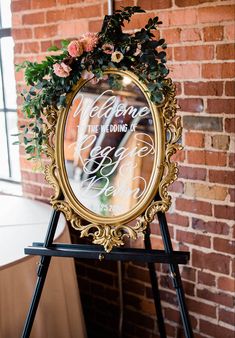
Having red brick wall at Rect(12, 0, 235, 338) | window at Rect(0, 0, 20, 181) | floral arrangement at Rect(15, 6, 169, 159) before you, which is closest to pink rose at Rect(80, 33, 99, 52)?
floral arrangement at Rect(15, 6, 169, 159)

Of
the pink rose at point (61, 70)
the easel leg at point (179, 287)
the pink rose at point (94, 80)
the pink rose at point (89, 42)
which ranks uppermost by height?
the pink rose at point (89, 42)

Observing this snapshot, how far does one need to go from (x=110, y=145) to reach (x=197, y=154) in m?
0.51

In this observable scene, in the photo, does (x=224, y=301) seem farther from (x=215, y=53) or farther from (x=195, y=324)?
(x=215, y=53)

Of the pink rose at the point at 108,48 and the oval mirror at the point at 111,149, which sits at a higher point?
the pink rose at the point at 108,48

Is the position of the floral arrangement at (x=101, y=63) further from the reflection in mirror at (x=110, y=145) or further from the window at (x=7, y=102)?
the window at (x=7, y=102)

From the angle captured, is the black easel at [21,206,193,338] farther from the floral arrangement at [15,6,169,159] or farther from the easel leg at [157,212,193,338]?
the floral arrangement at [15,6,169,159]

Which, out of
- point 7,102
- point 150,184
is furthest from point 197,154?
point 7,102

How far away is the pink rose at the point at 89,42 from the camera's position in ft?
4.97

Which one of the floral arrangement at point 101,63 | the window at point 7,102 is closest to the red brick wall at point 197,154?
the floral arrangement at point 101,63

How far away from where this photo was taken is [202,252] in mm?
2012

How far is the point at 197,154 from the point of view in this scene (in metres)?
1.94

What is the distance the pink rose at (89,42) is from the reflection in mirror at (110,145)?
10 centimetres

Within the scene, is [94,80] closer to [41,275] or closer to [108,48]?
[108,48]

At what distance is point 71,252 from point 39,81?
0.60m
